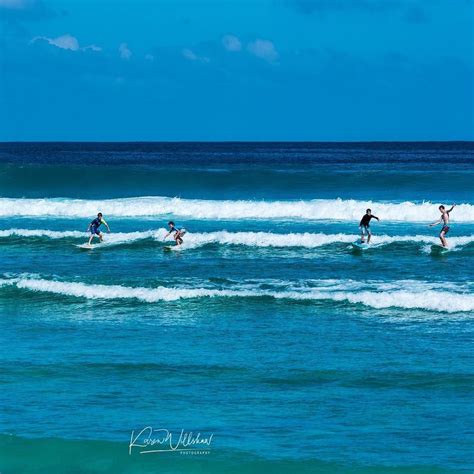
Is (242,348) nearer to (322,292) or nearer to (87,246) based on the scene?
→ (322,292)

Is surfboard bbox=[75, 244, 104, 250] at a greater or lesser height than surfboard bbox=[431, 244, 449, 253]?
lesser

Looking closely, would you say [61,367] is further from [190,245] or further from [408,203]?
[408,203]

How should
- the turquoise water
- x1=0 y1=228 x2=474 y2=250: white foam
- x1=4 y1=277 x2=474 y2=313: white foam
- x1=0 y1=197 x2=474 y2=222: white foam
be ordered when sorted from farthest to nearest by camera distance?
x1=0 y1=197 x2=474 y2=222: white foam, x1=0 y1=228 x2=474 y2=250: white foam, x1=4 y1=277 x2=474 y2=313: white foam, the turquoise water

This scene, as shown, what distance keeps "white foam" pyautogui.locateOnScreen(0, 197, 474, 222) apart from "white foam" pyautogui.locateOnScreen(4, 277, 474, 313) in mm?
14733

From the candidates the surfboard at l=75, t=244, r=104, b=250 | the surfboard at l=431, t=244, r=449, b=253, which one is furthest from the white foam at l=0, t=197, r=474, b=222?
the surfboard at l=75, t=244, r=104, b=250

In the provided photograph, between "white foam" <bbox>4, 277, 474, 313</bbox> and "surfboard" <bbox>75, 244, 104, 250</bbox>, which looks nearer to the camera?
"white foam" <bbox>4, 277, 474, 313</bbox>

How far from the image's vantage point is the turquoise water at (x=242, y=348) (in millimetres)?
11016

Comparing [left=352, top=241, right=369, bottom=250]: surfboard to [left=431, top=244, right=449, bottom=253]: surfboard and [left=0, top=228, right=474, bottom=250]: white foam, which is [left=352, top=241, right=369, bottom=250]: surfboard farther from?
[left=431, top=244, right=449, bottom=253]: surfboard

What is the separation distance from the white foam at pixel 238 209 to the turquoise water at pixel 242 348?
2794 millimetres

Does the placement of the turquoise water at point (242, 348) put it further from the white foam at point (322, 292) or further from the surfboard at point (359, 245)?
the surfboard at point (359, 245)

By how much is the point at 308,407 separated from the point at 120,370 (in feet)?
11.7

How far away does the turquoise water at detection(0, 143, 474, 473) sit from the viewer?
11016mm

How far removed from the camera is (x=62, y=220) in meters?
36.2

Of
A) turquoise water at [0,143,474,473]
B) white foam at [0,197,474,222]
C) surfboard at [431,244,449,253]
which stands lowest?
turquoise water at [0,143,474,473]
